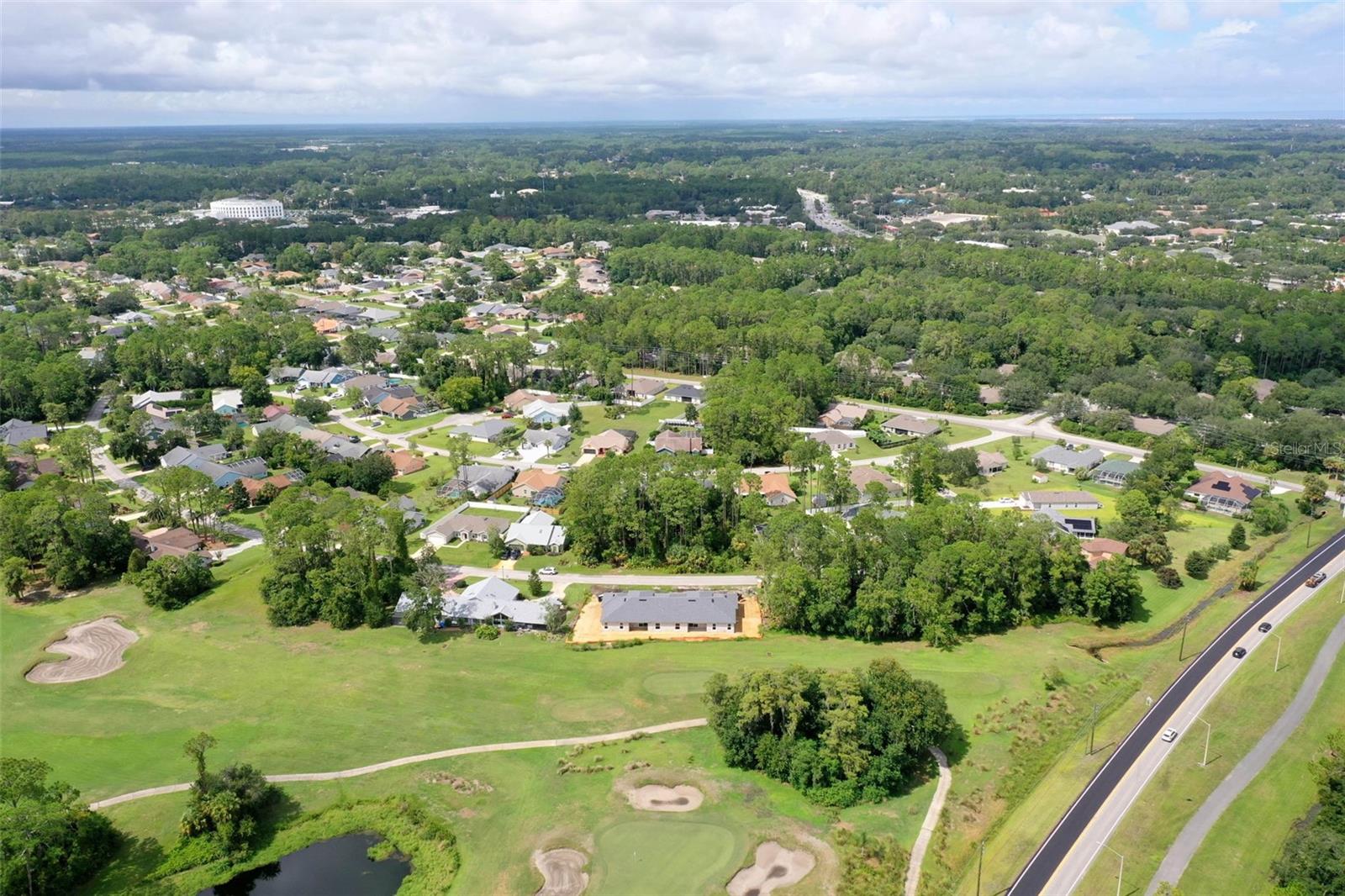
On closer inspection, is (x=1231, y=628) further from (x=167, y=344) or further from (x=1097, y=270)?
(x=167, y=344)

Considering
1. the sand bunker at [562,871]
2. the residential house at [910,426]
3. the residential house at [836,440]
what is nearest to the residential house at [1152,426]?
the residential house at [910,426]

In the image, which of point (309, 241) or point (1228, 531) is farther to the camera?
point (309, 241)

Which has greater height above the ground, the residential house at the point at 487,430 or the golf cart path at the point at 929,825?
the residential house at the point at 487,430

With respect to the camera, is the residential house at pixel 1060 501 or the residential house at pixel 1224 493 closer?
the residential house at pixel 1060 501

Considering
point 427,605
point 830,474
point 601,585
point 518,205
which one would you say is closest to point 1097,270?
point 830,474

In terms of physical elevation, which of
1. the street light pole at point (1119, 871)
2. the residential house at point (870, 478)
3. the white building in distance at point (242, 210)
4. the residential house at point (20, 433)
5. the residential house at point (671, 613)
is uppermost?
the white building in distance at point (242, 210)

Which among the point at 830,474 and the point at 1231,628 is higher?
the point at 830,474

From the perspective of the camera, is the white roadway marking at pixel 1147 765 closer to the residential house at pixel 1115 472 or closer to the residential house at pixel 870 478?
the residential house at pixel 1115 472
